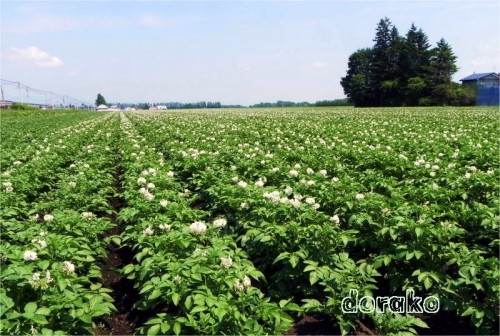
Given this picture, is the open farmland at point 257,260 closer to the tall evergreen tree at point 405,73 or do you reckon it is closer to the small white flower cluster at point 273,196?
the small white flower cluster at point 273,196

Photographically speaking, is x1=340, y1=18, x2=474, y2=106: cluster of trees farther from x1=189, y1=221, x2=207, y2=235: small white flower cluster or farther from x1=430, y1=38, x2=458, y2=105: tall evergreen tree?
x1=189, y1=221, x2=207, y2=235: small white flower cluster

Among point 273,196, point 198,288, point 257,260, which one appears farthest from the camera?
point 273,196

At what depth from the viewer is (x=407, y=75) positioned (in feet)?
219

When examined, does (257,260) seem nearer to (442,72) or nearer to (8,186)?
(8,186)

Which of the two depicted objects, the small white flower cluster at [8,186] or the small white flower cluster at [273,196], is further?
the small white flower cluster at [8,186]

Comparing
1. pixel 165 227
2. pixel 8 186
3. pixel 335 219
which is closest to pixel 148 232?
pixel 165 227

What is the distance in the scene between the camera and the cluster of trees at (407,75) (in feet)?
192

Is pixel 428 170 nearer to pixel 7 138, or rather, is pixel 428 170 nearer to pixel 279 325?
pixel 279 325

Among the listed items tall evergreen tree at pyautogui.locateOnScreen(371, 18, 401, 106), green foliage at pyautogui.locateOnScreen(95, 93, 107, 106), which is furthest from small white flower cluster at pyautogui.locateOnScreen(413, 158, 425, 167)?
green foliage at pyautogui.locateOnScreen(95, 93, 107, 106)

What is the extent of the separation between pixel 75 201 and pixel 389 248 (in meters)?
4.49

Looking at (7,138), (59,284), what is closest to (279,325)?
(59,284)

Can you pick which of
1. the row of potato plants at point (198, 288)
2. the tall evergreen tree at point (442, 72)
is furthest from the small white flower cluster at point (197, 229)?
the tall evergreen tree at point (442, 72)

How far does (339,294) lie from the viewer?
3730 mm

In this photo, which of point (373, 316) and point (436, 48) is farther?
point (436, 48)
